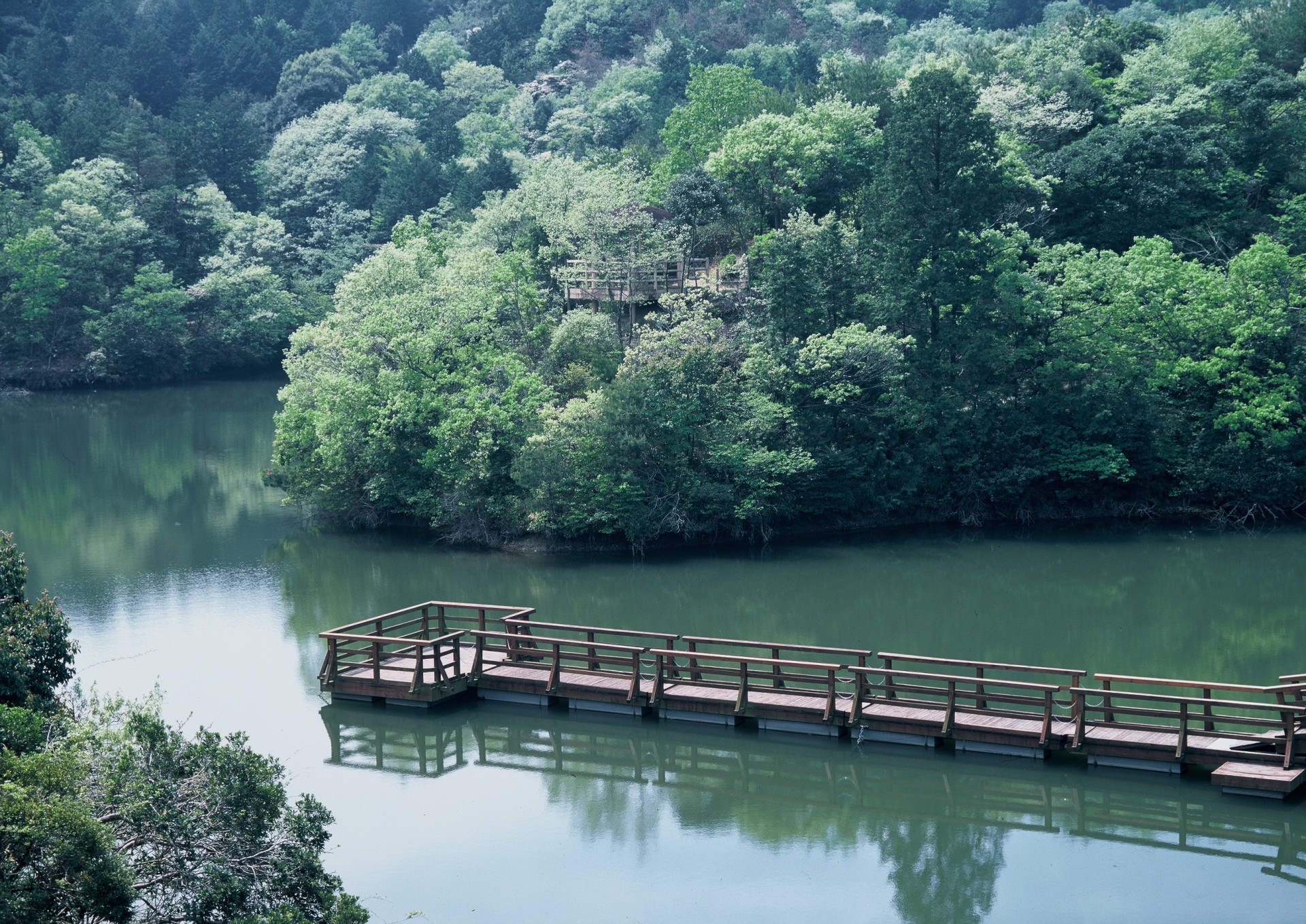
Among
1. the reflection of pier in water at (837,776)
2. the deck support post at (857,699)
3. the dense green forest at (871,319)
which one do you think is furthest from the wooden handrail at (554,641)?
the dense green forest at (871,319)

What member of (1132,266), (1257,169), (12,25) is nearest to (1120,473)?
(1132,266)

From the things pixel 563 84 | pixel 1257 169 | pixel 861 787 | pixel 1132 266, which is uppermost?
pixel 563 84

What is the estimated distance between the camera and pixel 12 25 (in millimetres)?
77750

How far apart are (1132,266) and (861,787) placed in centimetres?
2080

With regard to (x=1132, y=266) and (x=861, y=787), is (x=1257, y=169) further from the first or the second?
(x=861, y=787)

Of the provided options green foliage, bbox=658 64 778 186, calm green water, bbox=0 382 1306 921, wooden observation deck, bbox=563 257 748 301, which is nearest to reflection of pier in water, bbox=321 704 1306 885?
calm green water, bbox=0 382 1306 921

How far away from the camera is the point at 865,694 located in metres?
21.5

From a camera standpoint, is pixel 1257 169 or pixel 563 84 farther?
pixel 563 84

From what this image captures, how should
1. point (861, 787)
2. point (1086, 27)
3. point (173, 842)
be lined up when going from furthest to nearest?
point (1086, 27), point (861, 787), point (173, 842)

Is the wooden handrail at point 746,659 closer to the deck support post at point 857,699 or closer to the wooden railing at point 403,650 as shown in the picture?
the deck support post at point 857,699

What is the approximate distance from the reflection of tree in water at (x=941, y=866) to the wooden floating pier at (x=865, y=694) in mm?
2161

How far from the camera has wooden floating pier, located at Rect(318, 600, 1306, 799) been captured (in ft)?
64.0

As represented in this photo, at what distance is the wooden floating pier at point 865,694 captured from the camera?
19500mm

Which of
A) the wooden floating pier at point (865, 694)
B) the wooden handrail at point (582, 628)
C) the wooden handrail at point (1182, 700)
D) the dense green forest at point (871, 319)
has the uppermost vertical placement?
the dense green forest at point (871, 319)
